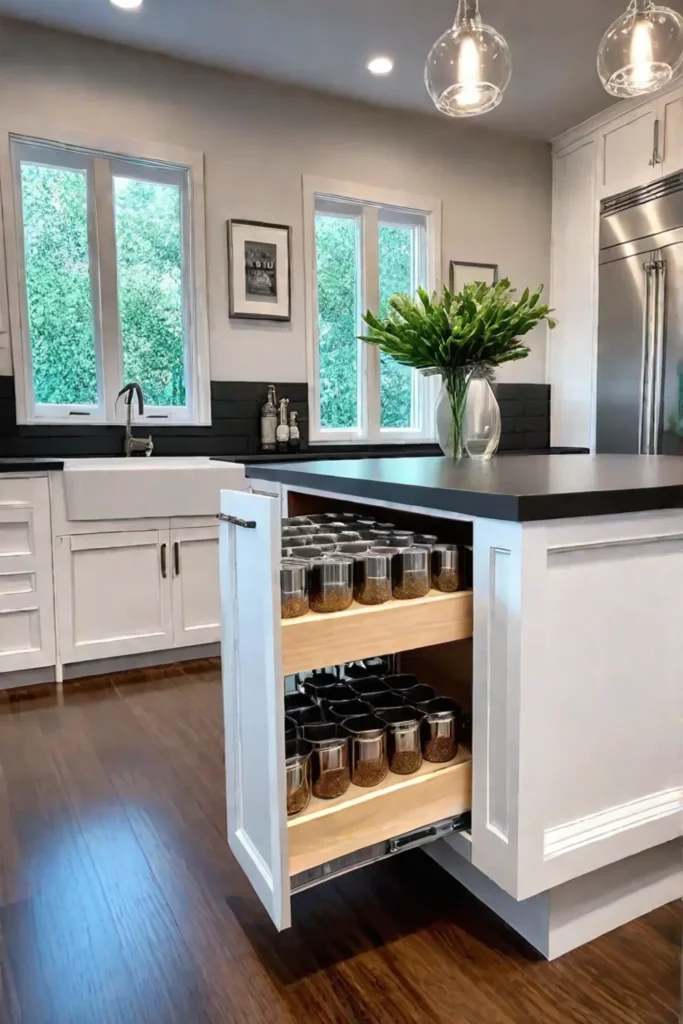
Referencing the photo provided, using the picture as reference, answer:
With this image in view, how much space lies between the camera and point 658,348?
3.76 m

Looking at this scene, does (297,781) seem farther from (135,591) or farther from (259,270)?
(259,270)

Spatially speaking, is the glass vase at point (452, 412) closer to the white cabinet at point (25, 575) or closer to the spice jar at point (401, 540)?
the spice jar at point (401, 540)

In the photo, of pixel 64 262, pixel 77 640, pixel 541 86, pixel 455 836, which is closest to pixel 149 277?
pixel 64 262

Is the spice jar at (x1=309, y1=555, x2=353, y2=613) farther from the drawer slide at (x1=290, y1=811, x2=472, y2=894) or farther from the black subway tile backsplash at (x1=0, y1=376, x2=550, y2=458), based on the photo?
the black subway tile backsplash at (x1=0, y1=376, x2=550, y2=458)

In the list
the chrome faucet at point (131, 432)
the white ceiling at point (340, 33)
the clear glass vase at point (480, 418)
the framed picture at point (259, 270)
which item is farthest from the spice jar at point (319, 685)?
the white ceiling at point (340, 33)

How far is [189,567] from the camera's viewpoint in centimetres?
294

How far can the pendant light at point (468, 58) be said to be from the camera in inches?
69.1

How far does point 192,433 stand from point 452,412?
77.5 inches

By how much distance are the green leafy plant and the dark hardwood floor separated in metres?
1.18

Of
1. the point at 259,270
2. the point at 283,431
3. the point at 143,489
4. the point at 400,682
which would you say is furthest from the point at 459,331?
the point at 259,270

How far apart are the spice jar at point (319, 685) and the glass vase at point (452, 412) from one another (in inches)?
29.1

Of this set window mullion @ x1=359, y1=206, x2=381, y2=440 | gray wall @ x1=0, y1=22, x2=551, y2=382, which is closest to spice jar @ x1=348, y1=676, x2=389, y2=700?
gray wall @ x1=0, y1=22, x2=551, y2=382

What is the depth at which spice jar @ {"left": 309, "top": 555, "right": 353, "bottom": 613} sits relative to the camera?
108 centimetres

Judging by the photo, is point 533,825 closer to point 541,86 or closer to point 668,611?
point 668,611
